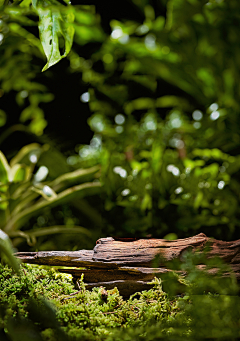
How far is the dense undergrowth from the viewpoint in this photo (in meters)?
0.40

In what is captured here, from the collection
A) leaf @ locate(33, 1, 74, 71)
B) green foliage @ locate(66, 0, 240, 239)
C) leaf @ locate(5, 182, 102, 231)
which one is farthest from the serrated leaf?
leaf @ locate(33, 1, 74, 71)

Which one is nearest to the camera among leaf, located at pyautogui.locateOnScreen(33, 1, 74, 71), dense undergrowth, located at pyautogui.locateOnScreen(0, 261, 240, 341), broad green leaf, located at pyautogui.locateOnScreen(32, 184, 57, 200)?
dense undergrowth, located at pyautogui.locateOnScreen(0, 261, 240, 341)

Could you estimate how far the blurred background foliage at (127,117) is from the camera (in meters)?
0.86

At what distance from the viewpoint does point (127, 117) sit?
1.28m

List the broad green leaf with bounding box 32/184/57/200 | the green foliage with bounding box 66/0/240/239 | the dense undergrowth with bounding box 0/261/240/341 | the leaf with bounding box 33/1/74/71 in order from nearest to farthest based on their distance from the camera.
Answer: the dense undergrowth with bounding box 0/261/240/341, the leaf with bounding box 33/1/74/71, the green foliage with bounding box 66/0/240/239, the broad green leaf with bounding box 32/184/57/200

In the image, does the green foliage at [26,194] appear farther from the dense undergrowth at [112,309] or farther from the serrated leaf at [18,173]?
the dense undergrowth at [112,309]

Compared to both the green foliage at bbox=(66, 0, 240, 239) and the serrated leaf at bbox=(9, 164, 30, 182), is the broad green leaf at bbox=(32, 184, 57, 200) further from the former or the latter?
the green foliage at bbox=(66, 0, 240, 239)

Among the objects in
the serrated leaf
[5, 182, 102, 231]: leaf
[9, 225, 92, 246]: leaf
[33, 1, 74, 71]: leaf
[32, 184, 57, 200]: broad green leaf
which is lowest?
[9, 225, 92, 246]: leaf

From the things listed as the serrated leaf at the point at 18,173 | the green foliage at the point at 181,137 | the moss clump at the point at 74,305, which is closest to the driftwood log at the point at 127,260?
the moss clump at the point at 74,305

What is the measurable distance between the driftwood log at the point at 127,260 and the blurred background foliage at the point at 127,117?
26 centimetres

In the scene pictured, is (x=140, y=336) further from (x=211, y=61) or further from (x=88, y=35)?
(x=88, y=35)

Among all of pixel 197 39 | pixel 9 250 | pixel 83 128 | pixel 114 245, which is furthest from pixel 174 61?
pixel 9 250

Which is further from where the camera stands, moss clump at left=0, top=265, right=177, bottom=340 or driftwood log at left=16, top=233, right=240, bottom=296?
driftwood log at left=16, top=233, right=240, bottom=296

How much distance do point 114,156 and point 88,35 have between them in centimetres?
51
